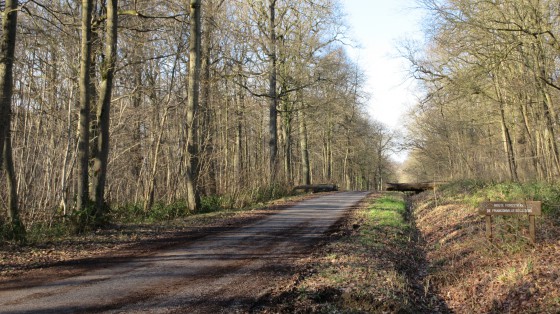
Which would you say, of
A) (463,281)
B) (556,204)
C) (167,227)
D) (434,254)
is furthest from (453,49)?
(167,227)

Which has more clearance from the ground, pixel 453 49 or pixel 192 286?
pixel 453 49

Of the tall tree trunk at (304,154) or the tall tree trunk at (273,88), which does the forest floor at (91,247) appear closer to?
the tall tree trunk at (273,88)

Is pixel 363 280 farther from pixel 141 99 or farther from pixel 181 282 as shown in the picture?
pixel 141 99

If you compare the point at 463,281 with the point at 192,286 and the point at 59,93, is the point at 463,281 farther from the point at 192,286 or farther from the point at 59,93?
the point at 59,93

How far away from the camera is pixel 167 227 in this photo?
36.4 ft

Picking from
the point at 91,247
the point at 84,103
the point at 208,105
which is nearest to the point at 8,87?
the point at 84,103

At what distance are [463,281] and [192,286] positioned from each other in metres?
4.65

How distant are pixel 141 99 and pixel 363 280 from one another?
16182mm

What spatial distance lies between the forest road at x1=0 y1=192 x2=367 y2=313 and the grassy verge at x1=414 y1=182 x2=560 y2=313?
2.73 meters

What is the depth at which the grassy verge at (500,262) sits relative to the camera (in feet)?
21.1

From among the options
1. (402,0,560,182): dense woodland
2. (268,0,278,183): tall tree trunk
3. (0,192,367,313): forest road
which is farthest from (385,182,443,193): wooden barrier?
(0,192,367,313): forest road

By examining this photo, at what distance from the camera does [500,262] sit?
793cm

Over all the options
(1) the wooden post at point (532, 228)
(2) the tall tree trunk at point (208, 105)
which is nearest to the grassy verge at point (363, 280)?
(1) the wooden post at point (532, 228)

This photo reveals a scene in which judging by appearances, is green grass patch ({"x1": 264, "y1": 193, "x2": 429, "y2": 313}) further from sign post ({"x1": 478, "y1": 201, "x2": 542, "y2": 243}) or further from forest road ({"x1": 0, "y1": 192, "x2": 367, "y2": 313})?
sign post ({"x1": 478, "y1": 201, "x2": 542, "y2": 243})
